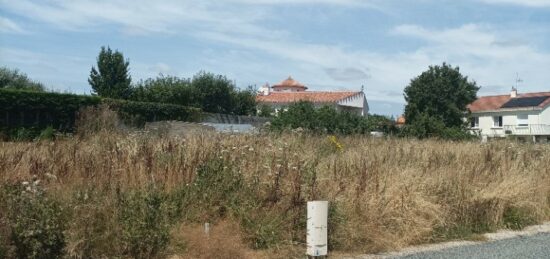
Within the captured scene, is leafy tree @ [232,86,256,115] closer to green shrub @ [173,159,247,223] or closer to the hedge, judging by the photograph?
the hedge

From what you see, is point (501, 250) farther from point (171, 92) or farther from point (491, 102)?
point (491, 102)

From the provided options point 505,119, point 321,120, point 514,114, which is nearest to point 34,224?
point 321,120

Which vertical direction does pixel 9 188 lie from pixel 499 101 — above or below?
below

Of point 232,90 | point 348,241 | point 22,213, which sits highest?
point 232,90

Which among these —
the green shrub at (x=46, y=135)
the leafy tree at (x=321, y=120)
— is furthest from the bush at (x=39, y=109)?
the leafy tree at (x=321, y=120)

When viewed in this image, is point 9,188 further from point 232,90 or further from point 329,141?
point 232,90

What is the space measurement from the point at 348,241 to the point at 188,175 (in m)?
2.52

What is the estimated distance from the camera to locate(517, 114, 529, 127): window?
77125mm

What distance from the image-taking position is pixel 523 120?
77.8 meters

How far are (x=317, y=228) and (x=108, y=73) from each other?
207 ft

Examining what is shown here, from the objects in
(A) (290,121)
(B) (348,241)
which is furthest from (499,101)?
(B) (348,241)

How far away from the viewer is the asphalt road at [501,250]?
28.3ft

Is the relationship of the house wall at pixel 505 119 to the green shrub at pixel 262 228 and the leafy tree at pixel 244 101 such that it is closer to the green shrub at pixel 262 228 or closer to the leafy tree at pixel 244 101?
the leafy tree at pixel 244 101

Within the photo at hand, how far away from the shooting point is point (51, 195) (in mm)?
6992
